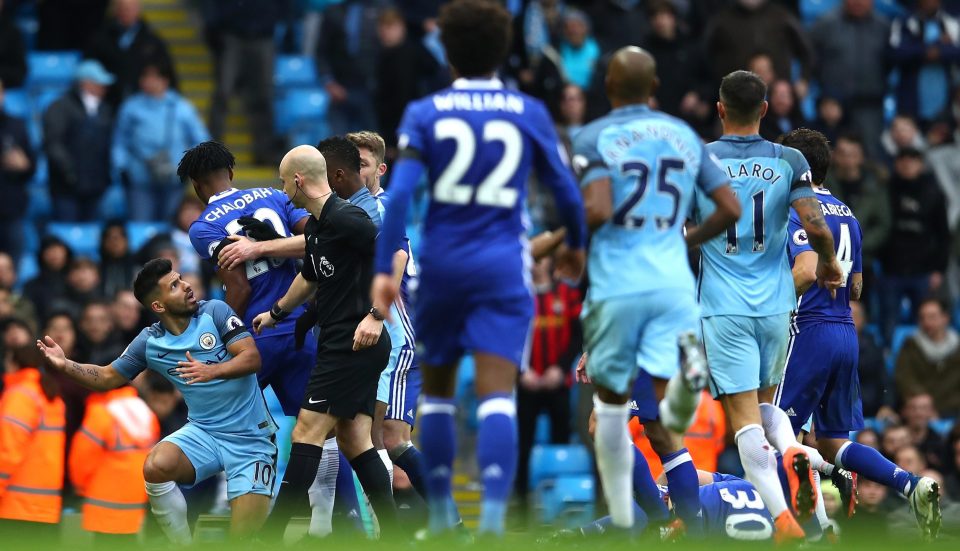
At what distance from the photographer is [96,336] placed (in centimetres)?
1536

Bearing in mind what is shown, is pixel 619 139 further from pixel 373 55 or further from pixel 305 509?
pixel 373 55

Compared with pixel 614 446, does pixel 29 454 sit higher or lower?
lower

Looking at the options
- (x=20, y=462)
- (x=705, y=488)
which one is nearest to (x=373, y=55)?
(x=20, y=462)

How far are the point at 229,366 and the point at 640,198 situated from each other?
10.0 feet

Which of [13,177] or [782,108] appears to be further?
[13,177]

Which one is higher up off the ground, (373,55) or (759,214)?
(373,55)

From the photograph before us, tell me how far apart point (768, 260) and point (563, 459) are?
635 centimetres

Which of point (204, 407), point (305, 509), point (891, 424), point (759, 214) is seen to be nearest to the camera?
point (759, 214)

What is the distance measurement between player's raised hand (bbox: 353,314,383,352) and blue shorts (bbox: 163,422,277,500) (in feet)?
3.99

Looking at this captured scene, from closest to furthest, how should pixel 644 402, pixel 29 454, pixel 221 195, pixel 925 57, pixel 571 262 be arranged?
1. pixel 571 262
2. pixel 644 402
3. pixel 221 195
4. pixel 29 454
5. pixel 925 57

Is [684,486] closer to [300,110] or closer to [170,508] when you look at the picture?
[170,508]

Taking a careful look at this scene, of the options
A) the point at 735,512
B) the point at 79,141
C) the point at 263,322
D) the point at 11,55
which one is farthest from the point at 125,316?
the point at 735,512

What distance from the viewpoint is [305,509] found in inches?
500

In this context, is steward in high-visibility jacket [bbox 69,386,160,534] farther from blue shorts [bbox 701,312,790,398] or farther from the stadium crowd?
blue shorts [bbox 701,312,790,398]
